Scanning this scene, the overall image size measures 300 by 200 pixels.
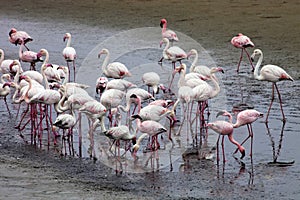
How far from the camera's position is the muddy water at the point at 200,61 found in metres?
7.40

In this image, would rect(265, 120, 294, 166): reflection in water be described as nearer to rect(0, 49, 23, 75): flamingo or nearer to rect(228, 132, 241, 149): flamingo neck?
rect(228, 132, 241, 149): flamingo neck

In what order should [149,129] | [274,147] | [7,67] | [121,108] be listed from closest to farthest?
[149,129], [274,147], [121,108], [7,67]

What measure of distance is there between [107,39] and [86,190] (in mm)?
8760

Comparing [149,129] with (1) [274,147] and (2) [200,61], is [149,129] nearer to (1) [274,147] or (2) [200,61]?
(1) [274,147]

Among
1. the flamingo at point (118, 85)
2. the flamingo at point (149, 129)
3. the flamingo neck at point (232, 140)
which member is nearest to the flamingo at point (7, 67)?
the flamingo at point (118, 85)

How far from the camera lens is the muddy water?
7398 mm

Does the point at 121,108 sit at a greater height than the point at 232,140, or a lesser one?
greater

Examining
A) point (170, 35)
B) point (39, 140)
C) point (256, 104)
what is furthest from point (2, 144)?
point (170, 35)

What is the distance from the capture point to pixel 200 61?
13523 mm

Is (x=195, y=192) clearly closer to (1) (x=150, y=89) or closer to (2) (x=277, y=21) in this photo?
(1) (x=150, y=89)

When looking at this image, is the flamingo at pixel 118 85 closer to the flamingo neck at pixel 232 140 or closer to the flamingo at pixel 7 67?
the flamingo neck at pixel 232 140

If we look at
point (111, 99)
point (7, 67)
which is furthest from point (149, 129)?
point (7, 67)

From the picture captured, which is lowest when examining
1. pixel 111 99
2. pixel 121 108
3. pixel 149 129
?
pixel 149 129

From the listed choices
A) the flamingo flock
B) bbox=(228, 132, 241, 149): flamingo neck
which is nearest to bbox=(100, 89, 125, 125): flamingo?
the flamingo flock
